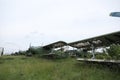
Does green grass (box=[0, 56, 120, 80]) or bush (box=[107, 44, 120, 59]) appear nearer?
green grass (box=[0, 56, 120, 80])

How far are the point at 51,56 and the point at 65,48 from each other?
12.0 feet

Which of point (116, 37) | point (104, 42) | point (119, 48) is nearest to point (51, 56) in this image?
point (104, 42)

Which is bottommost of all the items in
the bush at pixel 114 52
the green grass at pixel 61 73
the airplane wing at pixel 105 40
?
the green grass at pixel 61 73

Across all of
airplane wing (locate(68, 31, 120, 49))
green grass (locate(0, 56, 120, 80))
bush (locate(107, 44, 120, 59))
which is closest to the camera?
green grass (locate(0, 56, 120, 80))

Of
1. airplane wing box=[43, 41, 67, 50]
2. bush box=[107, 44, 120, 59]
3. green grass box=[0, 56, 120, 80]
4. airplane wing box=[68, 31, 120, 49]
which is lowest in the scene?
green grass box=[0, 56, 120, 80]

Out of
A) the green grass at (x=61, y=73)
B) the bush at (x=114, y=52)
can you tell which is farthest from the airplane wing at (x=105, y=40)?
the green grass at (x=61, y=73)

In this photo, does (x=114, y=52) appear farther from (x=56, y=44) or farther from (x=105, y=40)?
(x=56, y=44)

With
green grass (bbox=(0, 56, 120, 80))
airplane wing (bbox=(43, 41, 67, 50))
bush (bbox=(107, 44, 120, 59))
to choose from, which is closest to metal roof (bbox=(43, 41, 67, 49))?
airplane wing (bbox=(43, 41, 67, 50))

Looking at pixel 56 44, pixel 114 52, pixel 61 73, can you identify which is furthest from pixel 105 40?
pixel 56 44

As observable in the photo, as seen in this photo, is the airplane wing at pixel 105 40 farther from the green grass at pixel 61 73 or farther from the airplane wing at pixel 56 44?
the airplane wing at pixel 56 44

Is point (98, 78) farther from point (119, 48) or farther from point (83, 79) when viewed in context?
point (119, 48)

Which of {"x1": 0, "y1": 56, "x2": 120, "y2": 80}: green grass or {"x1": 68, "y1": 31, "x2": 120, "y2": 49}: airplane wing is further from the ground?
{"x1": 68, "y1": 31, "x2": 120, "y2": 49}: airplane wing

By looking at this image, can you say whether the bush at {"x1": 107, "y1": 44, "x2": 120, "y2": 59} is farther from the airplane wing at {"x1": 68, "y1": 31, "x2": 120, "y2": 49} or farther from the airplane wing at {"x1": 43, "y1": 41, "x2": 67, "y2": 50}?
the airplane wing at {"x1": 43, "y1": 41, "x2": 67, "y2": 50}

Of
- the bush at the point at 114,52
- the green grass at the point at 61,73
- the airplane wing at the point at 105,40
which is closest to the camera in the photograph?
the green grass at the point at 61,73
